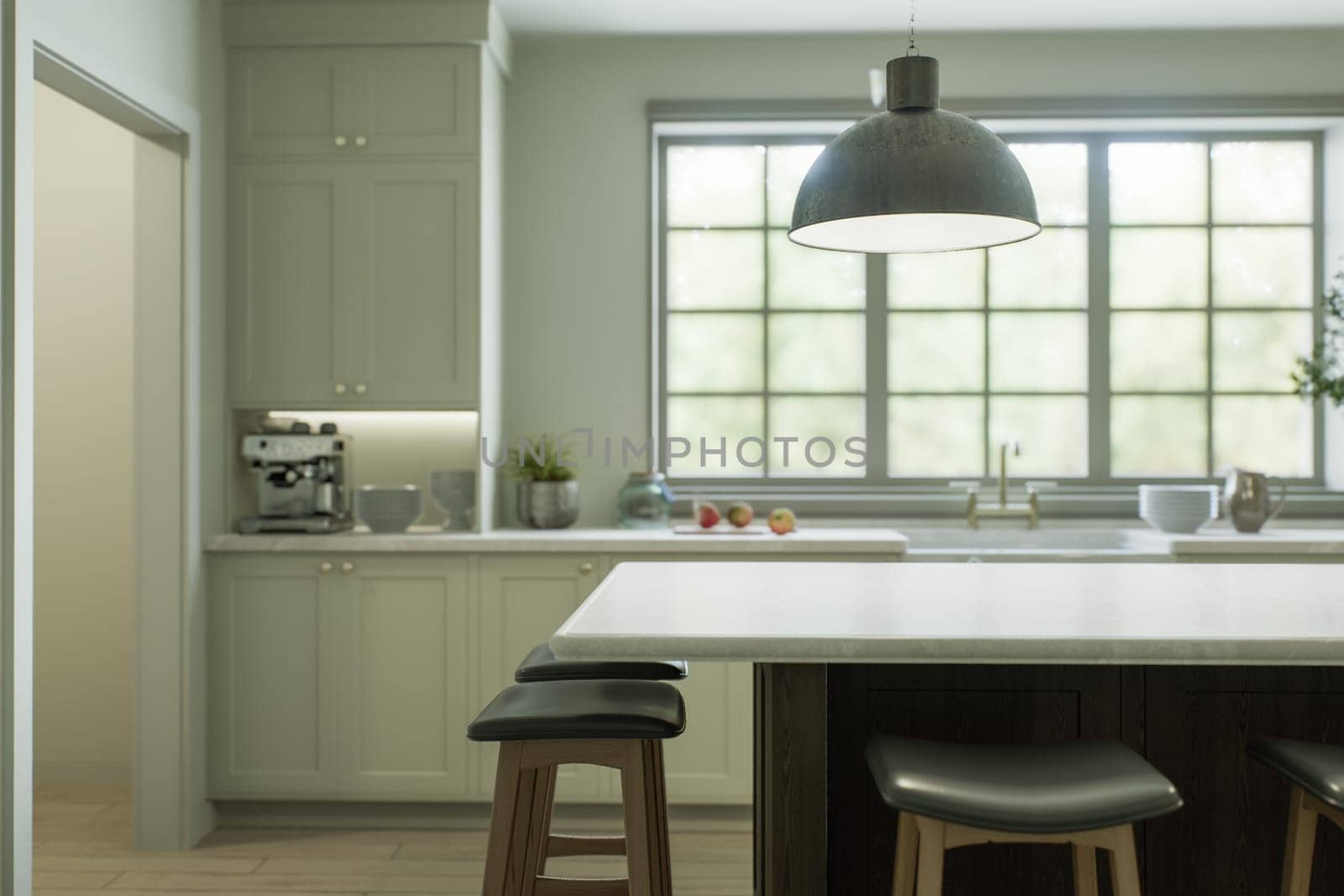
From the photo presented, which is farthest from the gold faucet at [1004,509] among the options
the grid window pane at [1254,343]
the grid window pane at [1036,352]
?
the grid window pane at [1254,343]

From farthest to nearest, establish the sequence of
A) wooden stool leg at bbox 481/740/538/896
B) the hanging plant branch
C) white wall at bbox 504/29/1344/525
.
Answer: white wall at bbox 504/29/1344/525 → the hanging plant branch → wooden stool leg at bbox 481/740/538/896

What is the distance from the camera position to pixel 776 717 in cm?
188

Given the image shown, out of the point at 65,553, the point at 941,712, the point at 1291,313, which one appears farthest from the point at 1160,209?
the point at 65,553

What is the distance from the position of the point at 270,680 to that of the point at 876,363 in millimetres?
2456

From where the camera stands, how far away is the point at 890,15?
4129mm

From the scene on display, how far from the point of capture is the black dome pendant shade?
2.04m

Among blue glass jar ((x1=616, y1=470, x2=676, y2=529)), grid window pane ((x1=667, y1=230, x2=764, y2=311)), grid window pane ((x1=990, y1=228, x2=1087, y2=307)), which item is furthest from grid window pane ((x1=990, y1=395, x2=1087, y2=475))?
blue glass jar ((x1=616, y1=470, x2=676, y2=529))

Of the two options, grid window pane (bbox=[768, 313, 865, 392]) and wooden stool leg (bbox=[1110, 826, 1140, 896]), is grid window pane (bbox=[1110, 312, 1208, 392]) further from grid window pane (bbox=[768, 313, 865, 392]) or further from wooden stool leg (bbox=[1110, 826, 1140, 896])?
wooden stool leg (bbox=[1110, 826, 1140, 896])

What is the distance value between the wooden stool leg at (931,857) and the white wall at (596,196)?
111 inches

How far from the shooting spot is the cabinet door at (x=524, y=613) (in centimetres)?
372

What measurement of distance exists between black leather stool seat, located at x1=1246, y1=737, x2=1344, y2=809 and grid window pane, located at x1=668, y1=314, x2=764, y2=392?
2760 mm

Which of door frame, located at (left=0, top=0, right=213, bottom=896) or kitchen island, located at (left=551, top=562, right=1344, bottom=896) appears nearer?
kitchen island, located at (left=551, top=562, right=1344, bottom=896)

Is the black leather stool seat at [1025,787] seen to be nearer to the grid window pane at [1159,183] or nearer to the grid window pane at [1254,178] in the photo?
the grid window pane at [1159,183]

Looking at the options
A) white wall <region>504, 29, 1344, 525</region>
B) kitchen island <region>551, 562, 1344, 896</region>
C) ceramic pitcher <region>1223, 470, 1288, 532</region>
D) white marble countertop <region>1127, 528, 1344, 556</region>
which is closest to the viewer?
kitchen island <region>551, 562, 1344, 896</region>
